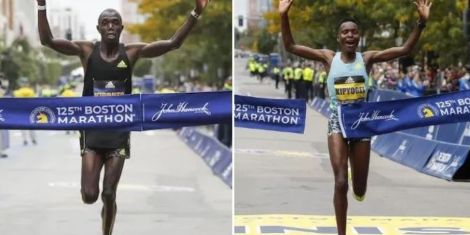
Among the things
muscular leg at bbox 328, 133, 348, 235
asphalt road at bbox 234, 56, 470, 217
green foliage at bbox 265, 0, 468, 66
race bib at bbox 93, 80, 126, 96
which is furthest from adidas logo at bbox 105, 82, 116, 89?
green foliage at bbox 265, 0, 468, 66

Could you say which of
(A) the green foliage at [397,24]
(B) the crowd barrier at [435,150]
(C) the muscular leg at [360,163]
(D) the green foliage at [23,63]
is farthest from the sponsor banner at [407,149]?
(D) the green foliage at [23,63]

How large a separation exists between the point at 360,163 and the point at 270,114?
1.16m

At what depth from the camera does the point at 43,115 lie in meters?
9.20

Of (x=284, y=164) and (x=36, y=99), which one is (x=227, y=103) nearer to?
(x=36, y=99)

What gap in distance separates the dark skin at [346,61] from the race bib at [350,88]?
16cm

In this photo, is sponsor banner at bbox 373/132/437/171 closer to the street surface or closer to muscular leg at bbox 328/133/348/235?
the street surface

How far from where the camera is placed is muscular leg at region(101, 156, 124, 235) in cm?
892

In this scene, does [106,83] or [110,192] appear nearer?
[110,192]

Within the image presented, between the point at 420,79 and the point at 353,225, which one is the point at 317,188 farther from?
the point at 420,79

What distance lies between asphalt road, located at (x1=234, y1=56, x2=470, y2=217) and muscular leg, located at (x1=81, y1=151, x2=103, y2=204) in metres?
3.66

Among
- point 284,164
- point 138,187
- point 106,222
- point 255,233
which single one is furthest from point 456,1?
point 106,222

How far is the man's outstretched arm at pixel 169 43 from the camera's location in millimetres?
8953

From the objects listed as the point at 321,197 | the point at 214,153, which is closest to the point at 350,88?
the point at 321,197

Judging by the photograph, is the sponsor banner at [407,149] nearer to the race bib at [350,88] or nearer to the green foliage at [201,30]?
the race bib at [350,88]
